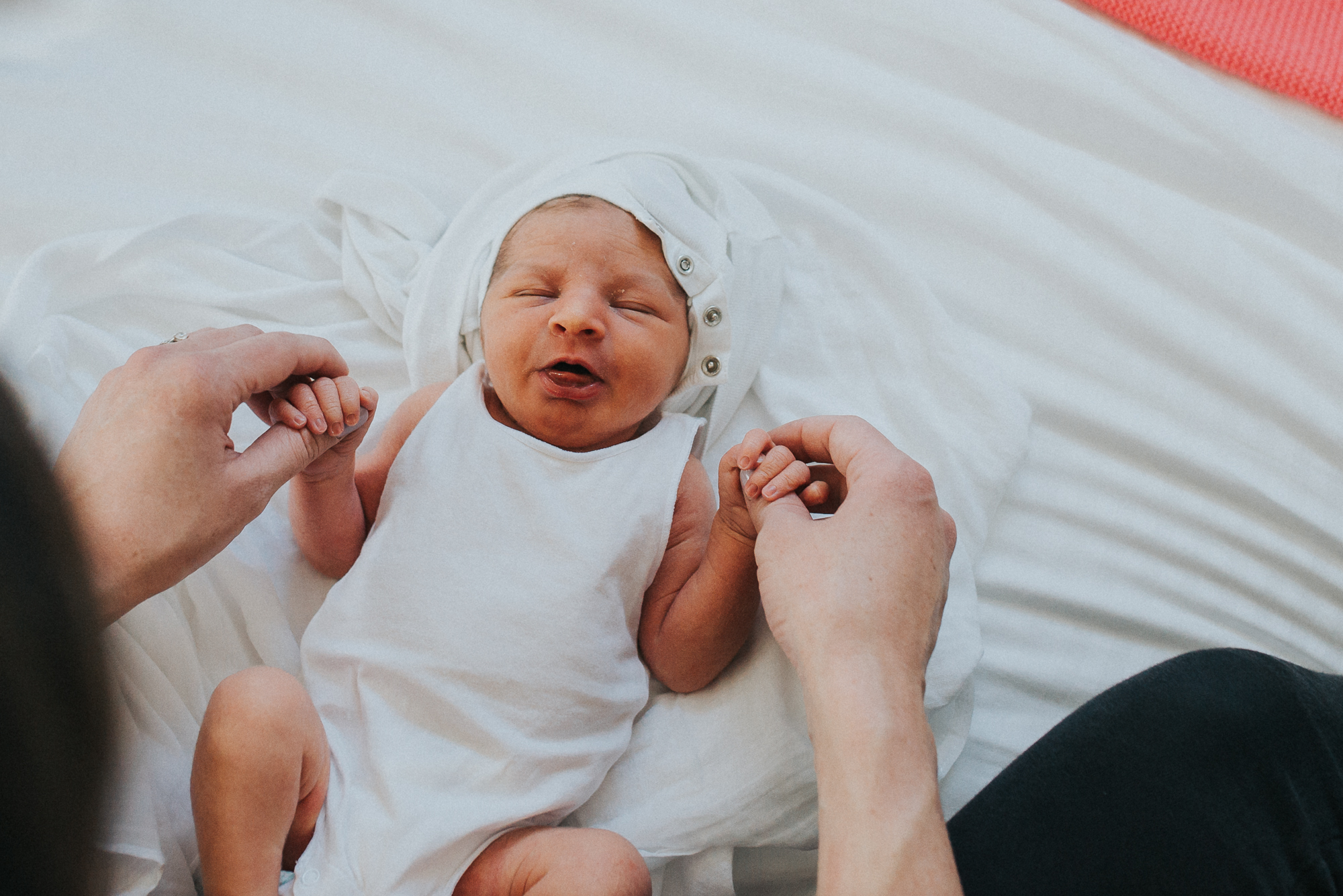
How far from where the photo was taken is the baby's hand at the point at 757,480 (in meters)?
1.00

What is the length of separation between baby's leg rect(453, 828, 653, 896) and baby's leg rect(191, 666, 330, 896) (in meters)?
0.20

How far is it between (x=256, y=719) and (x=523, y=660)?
289 mm

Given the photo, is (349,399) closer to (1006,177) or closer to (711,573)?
(711,573)

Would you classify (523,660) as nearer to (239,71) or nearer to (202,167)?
(202,167)

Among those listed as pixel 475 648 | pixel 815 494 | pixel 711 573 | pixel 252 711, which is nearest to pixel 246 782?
pixel 252 711

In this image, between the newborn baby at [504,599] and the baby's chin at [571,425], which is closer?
the newborn baby at [504,599]

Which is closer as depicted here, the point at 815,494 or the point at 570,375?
the point at 815,494

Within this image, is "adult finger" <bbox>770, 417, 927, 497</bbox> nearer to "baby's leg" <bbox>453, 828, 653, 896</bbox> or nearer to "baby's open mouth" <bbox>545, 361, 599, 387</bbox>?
"baby's open mouth" <bbox>545, 361, 599, 387</bbox>

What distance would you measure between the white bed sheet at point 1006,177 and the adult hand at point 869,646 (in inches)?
16.5

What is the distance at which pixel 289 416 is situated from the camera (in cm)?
100

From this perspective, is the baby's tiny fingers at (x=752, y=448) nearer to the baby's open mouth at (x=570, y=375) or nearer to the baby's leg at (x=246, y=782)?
the baby's open mouth at (x=570, y=375)

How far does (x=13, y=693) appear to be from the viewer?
41cm

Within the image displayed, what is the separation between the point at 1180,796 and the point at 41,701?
85cm

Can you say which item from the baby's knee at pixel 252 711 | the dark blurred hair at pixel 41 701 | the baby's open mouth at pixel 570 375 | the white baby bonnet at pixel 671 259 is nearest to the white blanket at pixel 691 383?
the white baby bonnet at pixel 671 259
